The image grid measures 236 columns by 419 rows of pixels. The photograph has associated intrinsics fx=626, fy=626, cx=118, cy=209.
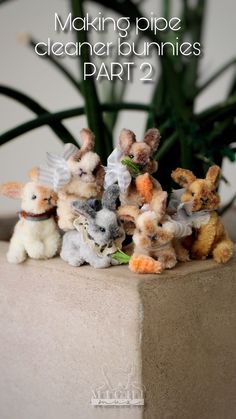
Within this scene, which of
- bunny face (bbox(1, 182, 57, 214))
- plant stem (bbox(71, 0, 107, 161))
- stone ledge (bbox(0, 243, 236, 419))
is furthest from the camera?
plant stem (bbox(71, 0, 107, 161))

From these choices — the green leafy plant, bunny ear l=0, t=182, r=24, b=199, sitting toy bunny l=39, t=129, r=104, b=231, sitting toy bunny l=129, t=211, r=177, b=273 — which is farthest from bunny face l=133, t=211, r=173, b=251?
the green leafy plant

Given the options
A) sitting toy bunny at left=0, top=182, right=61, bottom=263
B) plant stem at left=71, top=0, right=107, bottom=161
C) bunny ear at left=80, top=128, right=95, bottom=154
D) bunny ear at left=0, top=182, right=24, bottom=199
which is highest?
plant stem at left=71, top=0, right=107, bottom=161

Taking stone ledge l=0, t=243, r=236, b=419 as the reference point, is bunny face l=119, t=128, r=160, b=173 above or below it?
above

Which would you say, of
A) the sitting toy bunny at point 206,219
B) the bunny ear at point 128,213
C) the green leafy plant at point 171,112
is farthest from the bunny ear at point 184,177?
the green leafy plant at point 171,112

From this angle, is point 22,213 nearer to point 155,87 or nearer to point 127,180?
point 127,180

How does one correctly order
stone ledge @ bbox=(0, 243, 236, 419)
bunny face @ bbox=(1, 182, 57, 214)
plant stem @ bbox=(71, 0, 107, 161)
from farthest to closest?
plant stem @ bbox=(71, 0, 107, 161), bunny face @ bbox=(1, 182, 57, 214), stone ledge @ bbox=(0, 243, 236, 419)

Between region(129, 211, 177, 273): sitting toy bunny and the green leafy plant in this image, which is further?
the green leafy plant

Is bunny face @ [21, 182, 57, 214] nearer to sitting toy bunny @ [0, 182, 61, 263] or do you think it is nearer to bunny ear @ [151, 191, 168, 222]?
sitting toy bunny @ [0, 182, 61, 263]

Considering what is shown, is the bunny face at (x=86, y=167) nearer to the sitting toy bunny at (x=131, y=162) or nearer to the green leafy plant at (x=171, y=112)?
the sitting toy bunny at (x=131, y=162)
